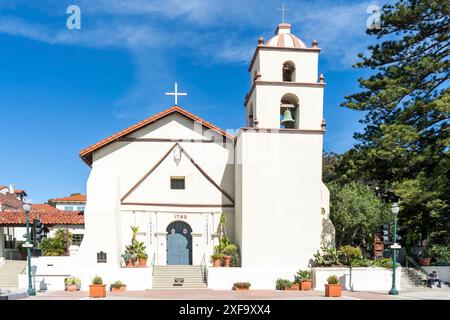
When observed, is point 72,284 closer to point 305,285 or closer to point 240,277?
point 240,277

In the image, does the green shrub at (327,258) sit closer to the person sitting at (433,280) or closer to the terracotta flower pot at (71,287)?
the person sitting at (433,280)

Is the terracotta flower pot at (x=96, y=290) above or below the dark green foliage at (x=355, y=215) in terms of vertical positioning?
below

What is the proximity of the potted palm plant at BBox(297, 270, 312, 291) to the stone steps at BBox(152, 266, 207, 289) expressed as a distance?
5.06 metres

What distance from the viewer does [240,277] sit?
19.6m

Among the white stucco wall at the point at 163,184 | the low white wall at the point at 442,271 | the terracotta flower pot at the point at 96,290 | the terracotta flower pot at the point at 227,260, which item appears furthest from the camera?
the white stucco wall at the point at 163,184

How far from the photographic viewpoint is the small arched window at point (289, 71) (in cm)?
2166

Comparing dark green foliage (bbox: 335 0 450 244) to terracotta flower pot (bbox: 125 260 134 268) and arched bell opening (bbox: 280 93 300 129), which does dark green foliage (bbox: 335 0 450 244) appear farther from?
terracotta flower pot (bbox: 125 260 134 268)

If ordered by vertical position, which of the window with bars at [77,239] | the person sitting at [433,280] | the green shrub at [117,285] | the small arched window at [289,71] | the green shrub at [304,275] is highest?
the small arched window at [289,71]

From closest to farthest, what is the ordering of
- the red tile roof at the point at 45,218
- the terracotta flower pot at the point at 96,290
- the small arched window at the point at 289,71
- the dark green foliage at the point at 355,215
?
the terracotta flower pot at the point at 96,290, the small arched window at the point at 289,71, the dark green foliage at the point at 355,215, the red tile roof at the point at 45,218

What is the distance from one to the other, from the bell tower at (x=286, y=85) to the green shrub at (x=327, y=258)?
696 cm

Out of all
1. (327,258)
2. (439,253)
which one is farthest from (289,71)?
(439,253)

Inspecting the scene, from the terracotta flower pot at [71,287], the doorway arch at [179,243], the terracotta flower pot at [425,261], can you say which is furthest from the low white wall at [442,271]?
the terracotta flower pot at [71,287]

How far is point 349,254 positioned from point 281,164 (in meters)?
6.02
